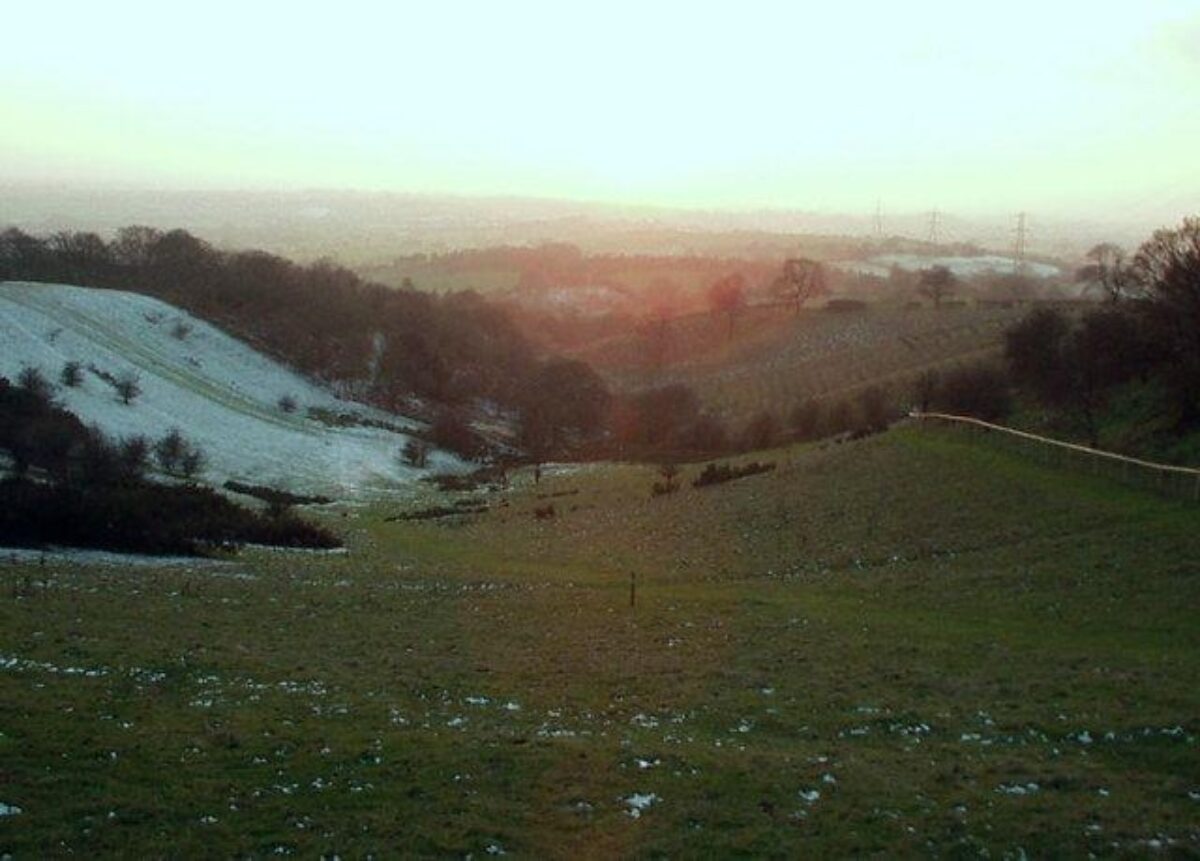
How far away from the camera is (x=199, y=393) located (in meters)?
91.8

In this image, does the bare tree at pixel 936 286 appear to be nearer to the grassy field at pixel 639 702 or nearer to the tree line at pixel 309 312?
the tree line at pixel 309 312

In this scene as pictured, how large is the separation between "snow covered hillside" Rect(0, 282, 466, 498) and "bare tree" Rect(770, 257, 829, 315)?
85536 millimetres

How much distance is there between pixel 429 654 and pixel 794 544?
20.9 m

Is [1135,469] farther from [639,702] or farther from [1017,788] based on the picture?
[1017,788]

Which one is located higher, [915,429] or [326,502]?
A: [915,429]

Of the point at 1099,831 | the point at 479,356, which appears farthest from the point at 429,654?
the point at 479,356

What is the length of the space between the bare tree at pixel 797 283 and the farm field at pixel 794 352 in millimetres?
4021

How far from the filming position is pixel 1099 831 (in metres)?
12.8

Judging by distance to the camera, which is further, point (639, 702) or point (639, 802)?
point (639, 702)

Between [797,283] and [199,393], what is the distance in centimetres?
10928

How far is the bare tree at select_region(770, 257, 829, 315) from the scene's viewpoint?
177 m

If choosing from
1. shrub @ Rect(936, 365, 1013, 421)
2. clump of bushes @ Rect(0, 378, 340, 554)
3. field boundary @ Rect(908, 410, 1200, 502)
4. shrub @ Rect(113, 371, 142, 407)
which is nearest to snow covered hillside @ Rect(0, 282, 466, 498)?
shrub @ Rect(113, 371, 142, 407)

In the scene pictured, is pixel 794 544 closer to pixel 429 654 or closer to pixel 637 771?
pixel 429 654

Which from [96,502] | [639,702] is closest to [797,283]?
[96,502]
